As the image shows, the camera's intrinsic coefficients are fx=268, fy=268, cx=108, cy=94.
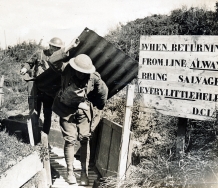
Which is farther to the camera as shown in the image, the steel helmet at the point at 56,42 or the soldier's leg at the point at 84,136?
the steel helmet at the point at 56,42

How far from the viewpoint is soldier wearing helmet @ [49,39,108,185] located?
3.27 m

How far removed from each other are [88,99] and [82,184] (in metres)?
1.20

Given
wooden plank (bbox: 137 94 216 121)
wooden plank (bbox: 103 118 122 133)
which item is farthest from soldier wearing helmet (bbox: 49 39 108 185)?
wooden plank (bbox: 137 94 216 121)

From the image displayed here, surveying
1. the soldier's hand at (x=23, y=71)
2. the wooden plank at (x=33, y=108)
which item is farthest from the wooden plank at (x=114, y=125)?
the soldier's hand at (x=23, y=71)

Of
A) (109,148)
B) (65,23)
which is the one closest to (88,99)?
(109,148)

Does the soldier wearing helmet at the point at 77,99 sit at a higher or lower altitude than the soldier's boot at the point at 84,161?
higher

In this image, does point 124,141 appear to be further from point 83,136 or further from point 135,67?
point 135,67

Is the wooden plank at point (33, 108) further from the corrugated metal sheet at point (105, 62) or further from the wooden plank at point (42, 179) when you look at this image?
the wooden plank at point (42, 179)

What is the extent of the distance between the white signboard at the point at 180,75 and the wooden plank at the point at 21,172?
1.55m

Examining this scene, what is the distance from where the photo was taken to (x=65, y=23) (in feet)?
11.9

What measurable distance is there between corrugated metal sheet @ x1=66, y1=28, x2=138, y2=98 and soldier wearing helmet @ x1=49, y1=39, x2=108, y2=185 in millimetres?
466

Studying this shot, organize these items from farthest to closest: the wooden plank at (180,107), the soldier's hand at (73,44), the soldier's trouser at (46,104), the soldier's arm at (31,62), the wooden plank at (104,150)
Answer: the soldier's trouser at (46,104) → the soldier's arm at (31,62) → the wooden plank at (104,150) → the soldier's hand at (73,44) → the wooden plank at (180,107)

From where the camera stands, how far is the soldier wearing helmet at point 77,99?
10.7 feet

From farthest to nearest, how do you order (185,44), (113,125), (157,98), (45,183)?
(113,125), (45,183), (157,98), (185,44)
